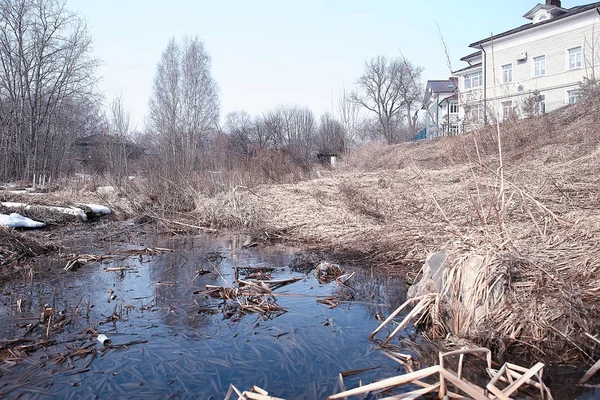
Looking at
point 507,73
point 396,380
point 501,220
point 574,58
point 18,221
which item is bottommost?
point 396,380

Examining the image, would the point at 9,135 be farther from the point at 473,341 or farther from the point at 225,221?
the point at 473,341

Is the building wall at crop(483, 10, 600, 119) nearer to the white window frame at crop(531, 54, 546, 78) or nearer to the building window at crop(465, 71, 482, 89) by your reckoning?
the white window frame at crop(531, 54, 546, 78)

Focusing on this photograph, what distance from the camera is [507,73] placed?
28.3 m

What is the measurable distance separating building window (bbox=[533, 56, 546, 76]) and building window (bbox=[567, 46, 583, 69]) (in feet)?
5.10

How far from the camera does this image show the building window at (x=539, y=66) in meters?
26.1

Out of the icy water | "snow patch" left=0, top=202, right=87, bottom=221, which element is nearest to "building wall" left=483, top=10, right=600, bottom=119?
"snow patch" left=0, top=202, right=87, bottom=221

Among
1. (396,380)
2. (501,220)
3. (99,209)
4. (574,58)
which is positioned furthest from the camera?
(574,58)

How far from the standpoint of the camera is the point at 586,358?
8.20ft

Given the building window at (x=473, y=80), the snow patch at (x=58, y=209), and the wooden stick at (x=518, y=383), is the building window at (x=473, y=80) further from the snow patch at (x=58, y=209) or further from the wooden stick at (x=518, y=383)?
the wooden stick at (x=518, y=383)

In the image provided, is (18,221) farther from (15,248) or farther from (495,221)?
(495,221)

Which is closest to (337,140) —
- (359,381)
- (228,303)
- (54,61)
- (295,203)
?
(295,203)

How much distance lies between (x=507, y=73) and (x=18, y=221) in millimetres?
29841

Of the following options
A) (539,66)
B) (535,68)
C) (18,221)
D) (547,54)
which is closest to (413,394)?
(18,221)

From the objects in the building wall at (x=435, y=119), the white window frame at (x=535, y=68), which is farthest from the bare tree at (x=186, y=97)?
the white window frame at (x=535, y=68)
